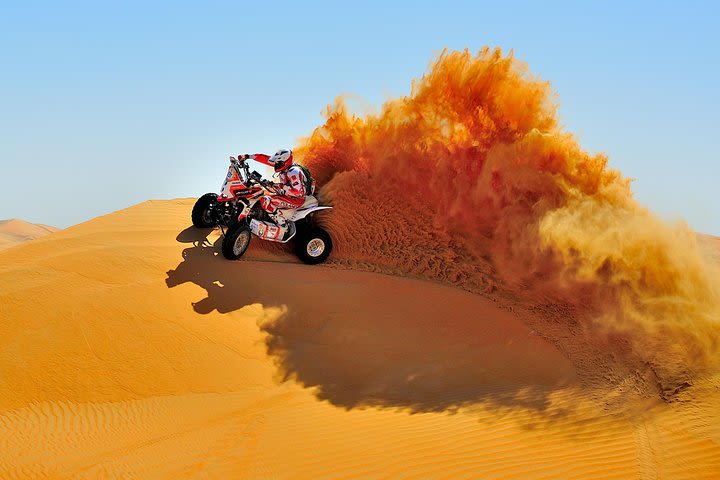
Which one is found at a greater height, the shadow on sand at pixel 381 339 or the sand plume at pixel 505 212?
the sand plume at pixel 505 212

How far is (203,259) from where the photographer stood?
1103 centimetres

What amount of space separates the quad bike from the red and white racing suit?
128mm

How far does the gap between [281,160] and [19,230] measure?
Result: 2721 inches

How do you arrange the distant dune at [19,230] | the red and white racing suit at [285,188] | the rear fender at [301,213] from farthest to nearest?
the distant dune at [19,230], the rear fender at [301,213], the red and white racing suit at [285,188]

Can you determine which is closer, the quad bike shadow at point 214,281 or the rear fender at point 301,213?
the quad bike shadow at point 214,281

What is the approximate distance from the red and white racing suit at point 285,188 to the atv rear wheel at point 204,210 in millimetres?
1885

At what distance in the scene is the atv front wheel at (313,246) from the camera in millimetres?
11828

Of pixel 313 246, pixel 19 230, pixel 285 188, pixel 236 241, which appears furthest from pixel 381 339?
pixel 19 230

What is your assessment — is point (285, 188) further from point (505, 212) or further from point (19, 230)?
point (19, 230)

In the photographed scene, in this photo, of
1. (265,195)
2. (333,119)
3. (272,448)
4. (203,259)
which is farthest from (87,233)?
(272,448)

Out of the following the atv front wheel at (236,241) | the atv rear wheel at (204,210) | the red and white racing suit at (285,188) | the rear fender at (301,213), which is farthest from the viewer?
the atv rear wheel at (204,210)

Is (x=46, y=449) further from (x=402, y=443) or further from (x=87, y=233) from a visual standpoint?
(x=87, y=233)

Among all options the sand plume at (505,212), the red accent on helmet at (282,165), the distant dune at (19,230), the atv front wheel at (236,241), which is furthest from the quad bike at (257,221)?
the distant dune at (19,230)

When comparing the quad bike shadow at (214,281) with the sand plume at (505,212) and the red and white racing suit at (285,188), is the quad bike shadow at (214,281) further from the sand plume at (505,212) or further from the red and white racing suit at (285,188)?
the sand plume at (505,212)
